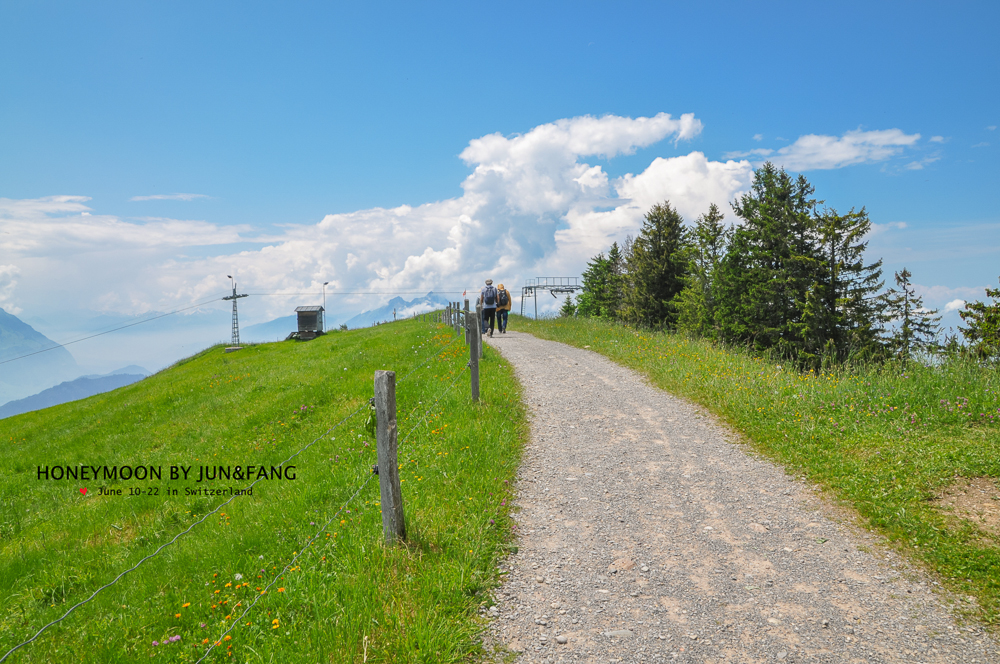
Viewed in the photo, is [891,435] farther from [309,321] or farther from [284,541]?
[309,321]

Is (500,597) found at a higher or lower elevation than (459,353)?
lower

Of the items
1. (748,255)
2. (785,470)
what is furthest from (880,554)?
(748,255)

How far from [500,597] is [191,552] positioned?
450cm

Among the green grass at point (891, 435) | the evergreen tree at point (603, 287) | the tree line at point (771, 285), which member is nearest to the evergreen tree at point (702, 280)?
the tree line at point (771, 285)

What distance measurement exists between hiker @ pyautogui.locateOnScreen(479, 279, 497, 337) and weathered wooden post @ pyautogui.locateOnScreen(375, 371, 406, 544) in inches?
639

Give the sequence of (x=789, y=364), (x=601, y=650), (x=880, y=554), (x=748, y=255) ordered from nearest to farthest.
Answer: (x=601, y=650) < (x=880, y=554) < (x=789, y=364) < (x=748, y=255)

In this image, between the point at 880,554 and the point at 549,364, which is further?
the point at 549,364

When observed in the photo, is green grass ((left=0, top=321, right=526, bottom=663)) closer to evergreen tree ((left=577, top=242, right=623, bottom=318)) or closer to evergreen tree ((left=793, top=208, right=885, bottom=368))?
evergreen tree ((left=793, top=208, right=885, bottom=368))

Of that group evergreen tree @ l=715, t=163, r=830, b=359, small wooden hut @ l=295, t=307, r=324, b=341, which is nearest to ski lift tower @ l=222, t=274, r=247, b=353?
small wooden hut @ l=295, t=307, r=324, b=341

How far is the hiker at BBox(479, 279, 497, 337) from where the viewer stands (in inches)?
861

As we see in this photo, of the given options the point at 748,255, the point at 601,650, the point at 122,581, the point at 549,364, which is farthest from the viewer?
the point at 748,255

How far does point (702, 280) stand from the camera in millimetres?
37781

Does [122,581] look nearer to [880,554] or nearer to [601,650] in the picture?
[601,650]

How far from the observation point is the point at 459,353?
16.1m
